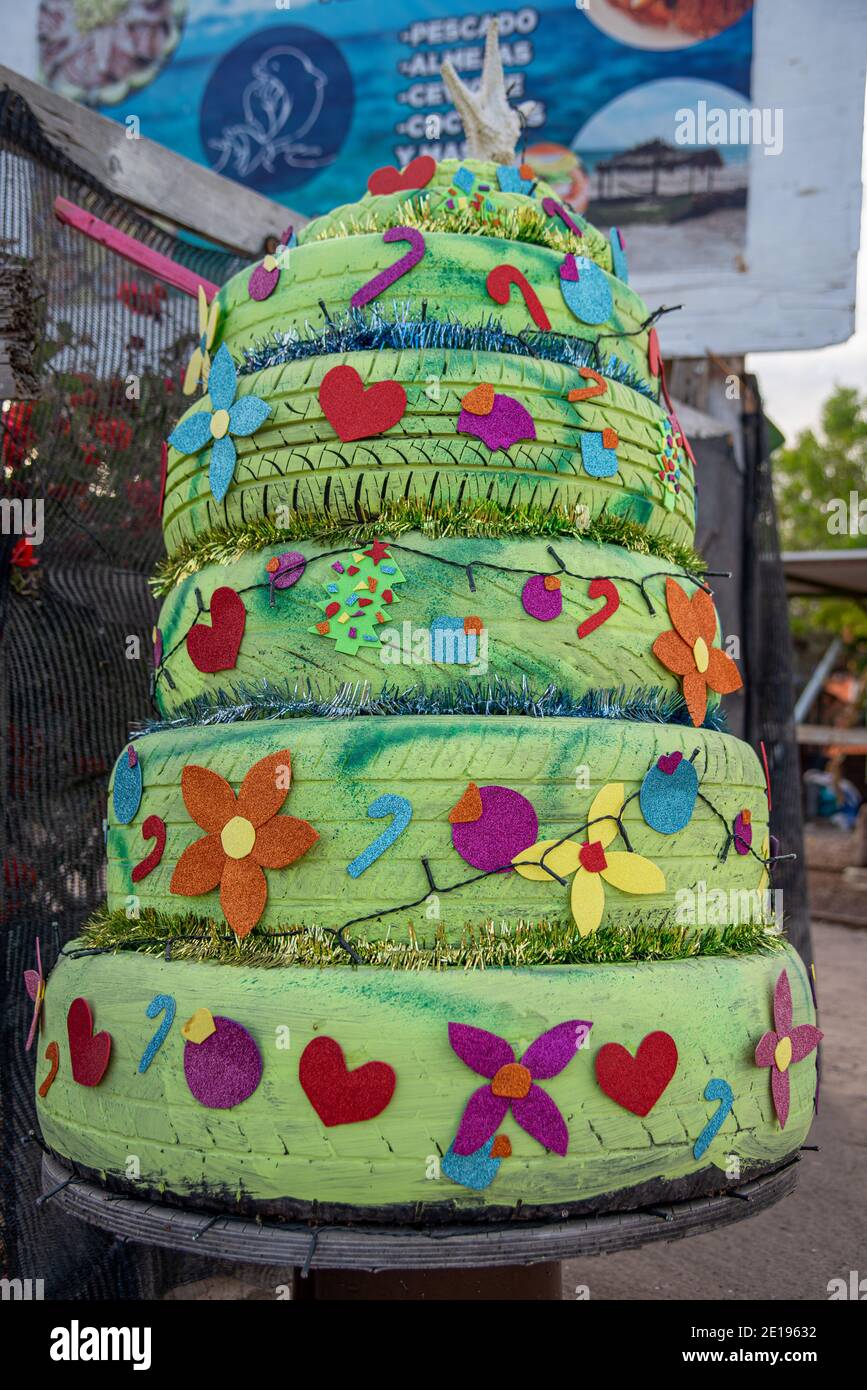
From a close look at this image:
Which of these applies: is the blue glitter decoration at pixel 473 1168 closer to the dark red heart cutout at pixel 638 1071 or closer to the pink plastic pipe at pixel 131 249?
the dark red heart cutout at pixel 638 1071

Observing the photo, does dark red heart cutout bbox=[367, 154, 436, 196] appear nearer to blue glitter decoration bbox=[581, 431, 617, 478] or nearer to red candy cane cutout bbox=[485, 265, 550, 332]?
red candy cane cutout bbox=[485, 265, 550, 332]

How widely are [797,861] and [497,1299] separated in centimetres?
342

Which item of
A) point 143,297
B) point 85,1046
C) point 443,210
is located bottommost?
point 85,1046

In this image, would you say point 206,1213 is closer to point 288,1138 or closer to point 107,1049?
point 288,1138

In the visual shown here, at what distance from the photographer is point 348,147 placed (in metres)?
6.86

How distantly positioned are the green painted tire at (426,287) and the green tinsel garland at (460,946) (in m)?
1.18

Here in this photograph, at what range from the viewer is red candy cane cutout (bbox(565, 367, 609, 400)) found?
219cm

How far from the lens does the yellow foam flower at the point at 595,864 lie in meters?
1.85

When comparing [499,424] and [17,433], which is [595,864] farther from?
[17,433]

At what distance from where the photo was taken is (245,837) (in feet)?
6.23

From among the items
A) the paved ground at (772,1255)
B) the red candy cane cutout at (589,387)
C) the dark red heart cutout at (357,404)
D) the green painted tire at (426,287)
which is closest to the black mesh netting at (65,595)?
the paved ground at (772,1255)

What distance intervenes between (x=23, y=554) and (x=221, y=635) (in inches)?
51.8

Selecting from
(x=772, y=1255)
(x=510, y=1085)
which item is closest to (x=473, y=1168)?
(x=510, y=1085)

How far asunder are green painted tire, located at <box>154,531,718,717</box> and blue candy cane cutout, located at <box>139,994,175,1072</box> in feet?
1.83
